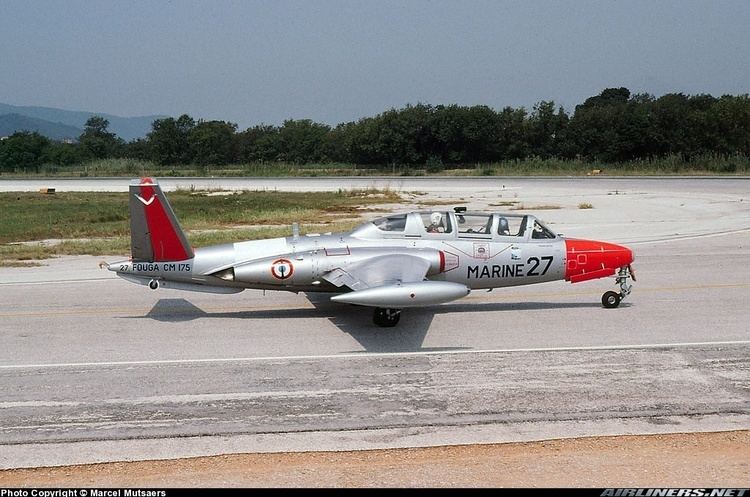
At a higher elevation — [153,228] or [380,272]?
[153,228]

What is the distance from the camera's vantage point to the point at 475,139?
296ft

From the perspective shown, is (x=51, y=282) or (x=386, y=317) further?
(x=51, y=282)

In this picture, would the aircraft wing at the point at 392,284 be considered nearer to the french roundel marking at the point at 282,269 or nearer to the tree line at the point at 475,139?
the french roundel marking at the point at 282,269

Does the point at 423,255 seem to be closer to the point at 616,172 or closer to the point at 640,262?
the point at 640,262

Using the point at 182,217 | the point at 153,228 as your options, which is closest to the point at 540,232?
the point at 153,228

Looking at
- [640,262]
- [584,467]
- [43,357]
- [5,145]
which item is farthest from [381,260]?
[5,145]

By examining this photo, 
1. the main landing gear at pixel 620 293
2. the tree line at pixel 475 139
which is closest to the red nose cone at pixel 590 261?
the main landing gear at pixel 620 293

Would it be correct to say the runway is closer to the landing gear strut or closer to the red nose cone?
the landing gear strut

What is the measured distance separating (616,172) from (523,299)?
60392 mm

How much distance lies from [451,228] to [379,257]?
185cm

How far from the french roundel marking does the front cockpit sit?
180cm

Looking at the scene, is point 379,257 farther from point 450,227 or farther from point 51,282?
point 51,282

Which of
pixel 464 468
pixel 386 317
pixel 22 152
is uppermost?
pixel 22 152

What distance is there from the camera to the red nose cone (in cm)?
1741
